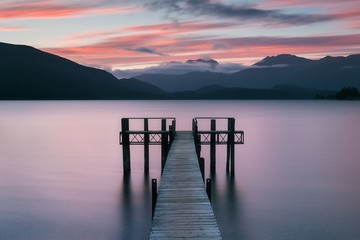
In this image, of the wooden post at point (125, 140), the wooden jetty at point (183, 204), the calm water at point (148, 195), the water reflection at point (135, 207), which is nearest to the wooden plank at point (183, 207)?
the wooden jetty at point (183, 204)

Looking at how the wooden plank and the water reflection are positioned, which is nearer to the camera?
the wooden plank

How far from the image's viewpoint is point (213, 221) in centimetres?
1012

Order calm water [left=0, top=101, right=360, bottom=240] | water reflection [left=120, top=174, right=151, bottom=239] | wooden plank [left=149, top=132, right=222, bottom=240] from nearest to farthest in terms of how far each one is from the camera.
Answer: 1. wooden plank [left=149, top=132, right=222, bottom=240]
2. water reflection [left=120, top=174, right=151, bottom=239]
3. calm water [left=0, top=101, right=360, bottom=240]

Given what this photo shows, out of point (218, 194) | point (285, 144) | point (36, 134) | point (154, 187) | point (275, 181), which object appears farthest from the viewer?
point (36, 134)

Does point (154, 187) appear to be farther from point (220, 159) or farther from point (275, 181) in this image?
point (220, 159)

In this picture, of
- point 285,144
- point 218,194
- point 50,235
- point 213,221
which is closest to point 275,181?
point 218,194

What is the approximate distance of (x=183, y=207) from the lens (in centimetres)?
1111

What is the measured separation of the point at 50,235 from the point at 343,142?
41.7 meters

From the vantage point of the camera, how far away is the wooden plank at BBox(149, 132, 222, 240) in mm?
9461

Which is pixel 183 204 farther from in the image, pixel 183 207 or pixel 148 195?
pixel 148 195

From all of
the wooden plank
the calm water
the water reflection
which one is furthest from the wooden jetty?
the calm water

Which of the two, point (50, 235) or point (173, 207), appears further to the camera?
point (50, 235)

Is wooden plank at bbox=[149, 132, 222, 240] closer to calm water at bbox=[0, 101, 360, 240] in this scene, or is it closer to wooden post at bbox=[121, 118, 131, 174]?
calm water at bbox=[0, 101, 360, 240]

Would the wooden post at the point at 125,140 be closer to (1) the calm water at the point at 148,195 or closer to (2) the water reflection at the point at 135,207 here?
(2) the water reflection at the point at 135,207
